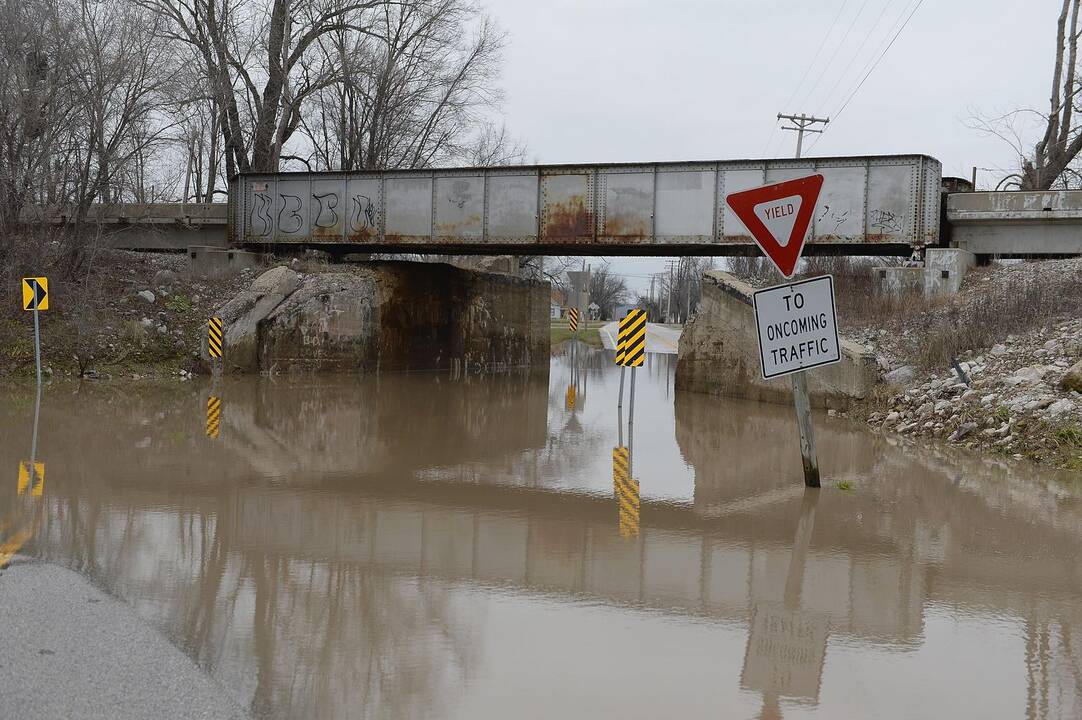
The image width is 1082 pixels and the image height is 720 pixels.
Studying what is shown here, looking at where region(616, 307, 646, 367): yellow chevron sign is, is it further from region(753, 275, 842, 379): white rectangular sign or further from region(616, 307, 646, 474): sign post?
region(753, 275, 842, 379): white rectangular sign

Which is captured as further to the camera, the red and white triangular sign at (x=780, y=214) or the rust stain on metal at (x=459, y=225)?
the rust stain on metal at (x=459, y=225)

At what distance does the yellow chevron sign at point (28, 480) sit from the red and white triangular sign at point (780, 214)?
7147mm

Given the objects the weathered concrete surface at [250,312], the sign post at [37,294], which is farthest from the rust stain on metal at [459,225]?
the sign post at [37,294]

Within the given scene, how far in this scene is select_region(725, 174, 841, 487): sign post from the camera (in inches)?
378

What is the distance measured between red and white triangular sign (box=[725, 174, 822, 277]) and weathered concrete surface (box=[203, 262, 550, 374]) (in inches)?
749

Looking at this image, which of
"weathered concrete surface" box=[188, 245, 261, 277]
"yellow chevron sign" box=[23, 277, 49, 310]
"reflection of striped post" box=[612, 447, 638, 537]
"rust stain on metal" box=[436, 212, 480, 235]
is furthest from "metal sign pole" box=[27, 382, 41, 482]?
"rust stain on metal" box=[436, 212, 480, 235]

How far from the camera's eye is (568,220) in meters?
26.7

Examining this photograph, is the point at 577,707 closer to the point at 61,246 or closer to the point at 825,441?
the point at 825,441

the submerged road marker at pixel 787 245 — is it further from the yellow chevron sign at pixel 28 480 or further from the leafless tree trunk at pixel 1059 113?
the leafless tree trunk at pixel 1059 113

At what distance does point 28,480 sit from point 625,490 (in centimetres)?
620

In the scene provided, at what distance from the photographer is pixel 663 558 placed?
786 centimetres

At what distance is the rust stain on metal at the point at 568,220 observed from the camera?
26.5 meters

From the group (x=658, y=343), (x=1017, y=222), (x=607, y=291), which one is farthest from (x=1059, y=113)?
(x=607, y=291)

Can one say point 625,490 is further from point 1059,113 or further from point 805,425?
point 1059,113
